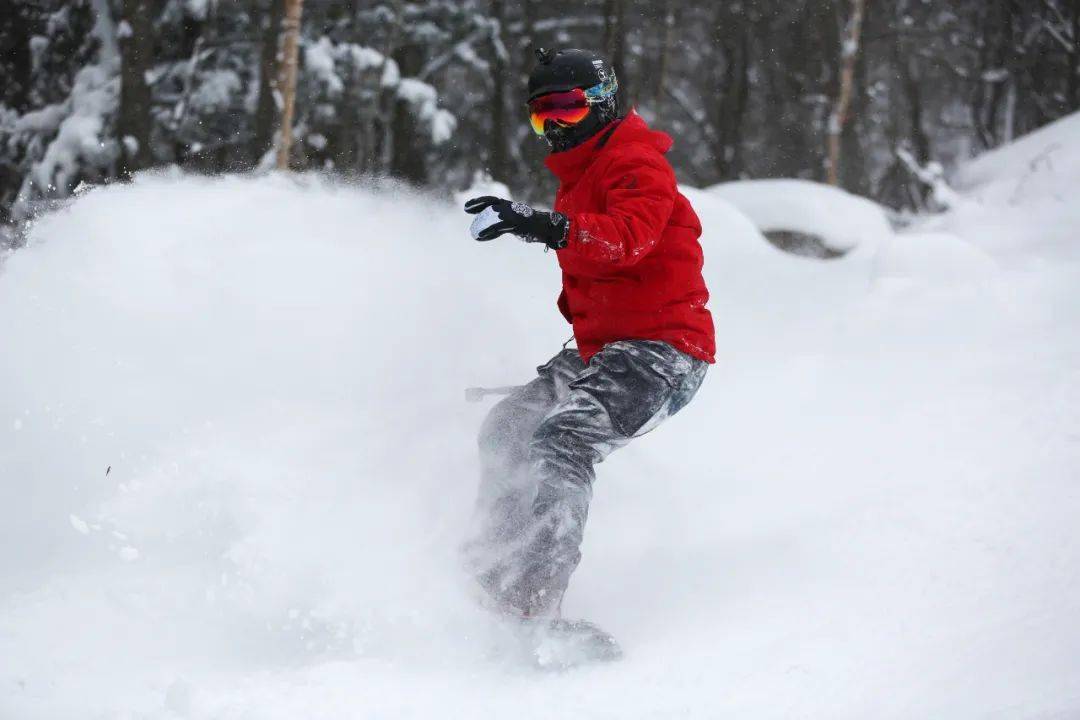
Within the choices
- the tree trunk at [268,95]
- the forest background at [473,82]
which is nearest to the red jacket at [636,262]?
the forest background at [473,82]

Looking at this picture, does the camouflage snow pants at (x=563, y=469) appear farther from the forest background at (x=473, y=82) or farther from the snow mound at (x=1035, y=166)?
the snow mound at (x=1035, y=166)

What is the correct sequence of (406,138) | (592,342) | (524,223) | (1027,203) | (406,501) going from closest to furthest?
(524,223), (592,342), (406,501), (1027,203), (406,138)

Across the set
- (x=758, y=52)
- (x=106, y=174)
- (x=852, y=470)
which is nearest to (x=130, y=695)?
(x=852, y=470)

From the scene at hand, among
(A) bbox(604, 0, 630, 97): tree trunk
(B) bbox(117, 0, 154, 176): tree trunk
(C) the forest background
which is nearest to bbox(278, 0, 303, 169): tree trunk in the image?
(C) the forest background

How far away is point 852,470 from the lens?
439cm

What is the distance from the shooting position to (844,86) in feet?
49.1

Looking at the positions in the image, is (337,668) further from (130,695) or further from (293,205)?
(293,205)

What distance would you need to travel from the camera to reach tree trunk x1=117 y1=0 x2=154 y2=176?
37.0ft

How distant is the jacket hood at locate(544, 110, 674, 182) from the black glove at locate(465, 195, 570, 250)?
46 cm

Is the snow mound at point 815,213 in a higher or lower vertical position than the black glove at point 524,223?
lower

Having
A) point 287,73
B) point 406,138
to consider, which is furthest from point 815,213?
point 406,138

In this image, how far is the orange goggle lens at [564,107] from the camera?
129 inches

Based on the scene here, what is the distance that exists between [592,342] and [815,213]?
6.55 m

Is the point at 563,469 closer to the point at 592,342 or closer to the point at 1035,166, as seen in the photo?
the point at 592,342
